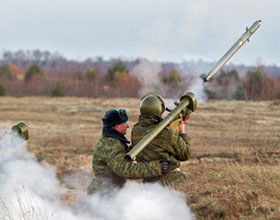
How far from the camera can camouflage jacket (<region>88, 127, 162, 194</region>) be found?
622 cm

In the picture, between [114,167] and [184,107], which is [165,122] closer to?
[184,107]

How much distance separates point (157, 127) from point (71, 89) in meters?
44.0

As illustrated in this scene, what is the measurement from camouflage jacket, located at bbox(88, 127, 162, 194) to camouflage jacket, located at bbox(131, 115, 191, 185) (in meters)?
0.21

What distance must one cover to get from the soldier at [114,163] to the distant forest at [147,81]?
2434 millimetres

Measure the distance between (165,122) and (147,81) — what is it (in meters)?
4.55

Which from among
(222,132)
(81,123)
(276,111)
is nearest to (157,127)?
(222,132)

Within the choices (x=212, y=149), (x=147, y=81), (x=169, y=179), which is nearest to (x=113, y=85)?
(x=212, y=149)

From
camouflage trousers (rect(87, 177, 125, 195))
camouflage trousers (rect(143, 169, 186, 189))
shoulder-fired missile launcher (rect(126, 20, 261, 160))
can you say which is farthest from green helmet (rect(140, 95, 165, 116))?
camouflage trousers (rect(87, 177, 125, 195))

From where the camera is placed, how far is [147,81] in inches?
417

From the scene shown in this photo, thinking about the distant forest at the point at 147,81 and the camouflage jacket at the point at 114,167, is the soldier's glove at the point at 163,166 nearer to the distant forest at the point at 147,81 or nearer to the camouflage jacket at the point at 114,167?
the camouflage jacket at the point at 114,167

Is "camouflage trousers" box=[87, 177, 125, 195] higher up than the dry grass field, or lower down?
higher up

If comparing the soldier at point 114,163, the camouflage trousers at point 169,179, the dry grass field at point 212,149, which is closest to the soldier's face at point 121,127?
the soldier at point 114,163

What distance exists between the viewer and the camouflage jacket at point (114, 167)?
6223mm

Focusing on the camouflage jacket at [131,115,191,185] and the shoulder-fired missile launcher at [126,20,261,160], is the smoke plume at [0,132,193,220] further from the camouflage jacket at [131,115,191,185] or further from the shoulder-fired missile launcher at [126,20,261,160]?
the shoulder-fired missile launcher at [126,20,261,160]
